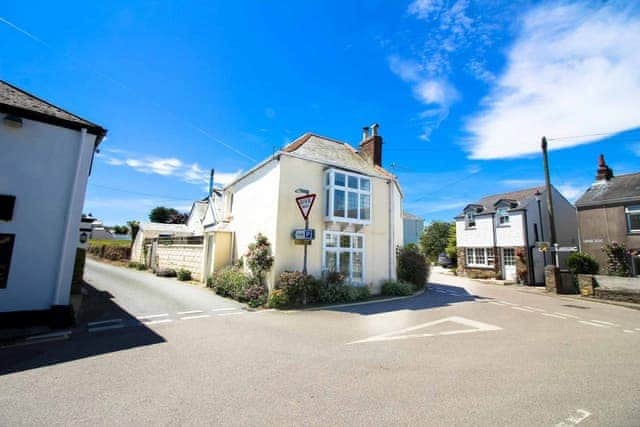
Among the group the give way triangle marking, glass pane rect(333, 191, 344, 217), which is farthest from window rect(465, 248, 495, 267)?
glass pane rect(333, 191, 344, 217)

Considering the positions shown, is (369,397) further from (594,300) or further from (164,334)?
(594,300)

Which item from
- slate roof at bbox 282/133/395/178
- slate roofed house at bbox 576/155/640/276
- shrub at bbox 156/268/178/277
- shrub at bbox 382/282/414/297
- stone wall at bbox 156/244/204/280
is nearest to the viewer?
slate roof at bbox 282/133/395/178

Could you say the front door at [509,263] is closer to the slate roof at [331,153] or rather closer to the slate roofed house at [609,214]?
the slate roofed house at [609,214]

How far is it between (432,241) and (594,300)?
2116cm

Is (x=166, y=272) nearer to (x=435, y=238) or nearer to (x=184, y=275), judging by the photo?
(x=184, y=275)

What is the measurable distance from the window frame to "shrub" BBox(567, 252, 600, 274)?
40.1ft

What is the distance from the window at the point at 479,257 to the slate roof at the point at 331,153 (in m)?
13.4

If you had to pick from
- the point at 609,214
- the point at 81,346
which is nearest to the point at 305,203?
the point at 81,346

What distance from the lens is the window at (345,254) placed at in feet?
39.9

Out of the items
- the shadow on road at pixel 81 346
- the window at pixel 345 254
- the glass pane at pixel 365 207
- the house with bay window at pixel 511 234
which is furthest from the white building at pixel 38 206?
the house with bay window at pixel 511 234

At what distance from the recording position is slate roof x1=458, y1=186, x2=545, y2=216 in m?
21.1

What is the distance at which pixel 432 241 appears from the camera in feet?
113

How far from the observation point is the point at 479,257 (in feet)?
75.5

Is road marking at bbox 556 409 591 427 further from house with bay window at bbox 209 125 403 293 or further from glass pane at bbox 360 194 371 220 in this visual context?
glass pane at bbox 360 194 371 220
